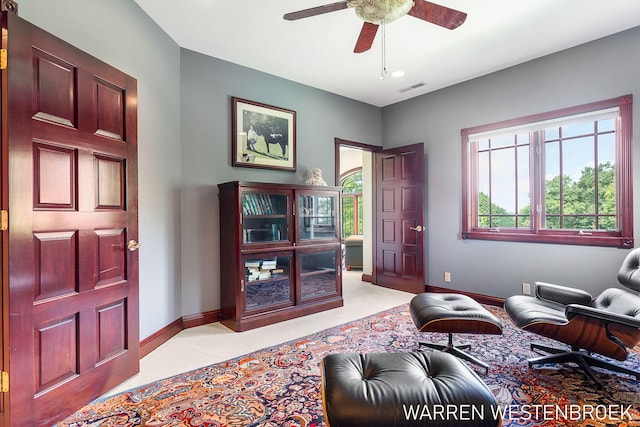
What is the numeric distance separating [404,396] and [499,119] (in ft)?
11.9

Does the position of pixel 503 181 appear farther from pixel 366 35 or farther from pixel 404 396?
pixel 404 396

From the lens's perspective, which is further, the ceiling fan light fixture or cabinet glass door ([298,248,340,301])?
cabinet glass door ([298,248,340,301])

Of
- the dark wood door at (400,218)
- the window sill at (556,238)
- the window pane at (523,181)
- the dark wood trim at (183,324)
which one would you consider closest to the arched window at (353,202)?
the dark wood door at (400,218)

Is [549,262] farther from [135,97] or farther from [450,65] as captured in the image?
[135,97]

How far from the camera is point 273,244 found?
3330mm

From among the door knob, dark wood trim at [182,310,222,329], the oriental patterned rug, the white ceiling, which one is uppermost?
the white ceiling

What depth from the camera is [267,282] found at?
10.9 feet

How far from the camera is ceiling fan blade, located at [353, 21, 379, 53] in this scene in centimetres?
218

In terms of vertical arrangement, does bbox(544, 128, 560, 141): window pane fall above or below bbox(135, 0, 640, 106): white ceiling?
below

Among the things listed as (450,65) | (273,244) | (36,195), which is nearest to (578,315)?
(273,244)

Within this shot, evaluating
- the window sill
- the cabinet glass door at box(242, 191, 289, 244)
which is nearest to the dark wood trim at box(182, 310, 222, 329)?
the cabinet glass door at box(242, 191, 289, 244)

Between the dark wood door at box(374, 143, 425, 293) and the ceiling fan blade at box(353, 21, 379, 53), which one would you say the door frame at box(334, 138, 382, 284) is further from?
the ceiling fan blade at box(353, 21, 379, 53)

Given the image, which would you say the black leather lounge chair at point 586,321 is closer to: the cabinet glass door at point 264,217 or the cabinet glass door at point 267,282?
the cabinet glass door at point 267,282

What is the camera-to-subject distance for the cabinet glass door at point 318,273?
3.58m
